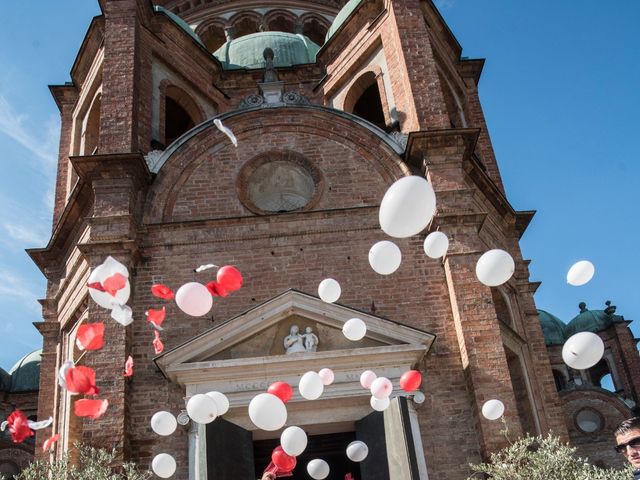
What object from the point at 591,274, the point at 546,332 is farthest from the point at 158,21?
the point at 546,332

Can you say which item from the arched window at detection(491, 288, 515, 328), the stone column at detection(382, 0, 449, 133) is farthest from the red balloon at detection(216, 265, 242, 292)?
the arched window at detection(491, 288, 515, 328)

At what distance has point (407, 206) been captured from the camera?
6.53 meters

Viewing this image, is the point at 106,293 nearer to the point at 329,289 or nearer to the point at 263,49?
the point at 329,289

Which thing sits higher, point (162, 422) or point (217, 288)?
point (217, 288)

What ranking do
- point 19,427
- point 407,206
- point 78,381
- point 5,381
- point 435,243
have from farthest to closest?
point 5,381
point 435,243
point 78,381
point 19,427
point 407,206

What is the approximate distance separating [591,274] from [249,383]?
200 inches

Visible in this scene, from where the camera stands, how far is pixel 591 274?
7.83 metres

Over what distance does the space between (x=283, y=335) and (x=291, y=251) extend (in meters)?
1.66

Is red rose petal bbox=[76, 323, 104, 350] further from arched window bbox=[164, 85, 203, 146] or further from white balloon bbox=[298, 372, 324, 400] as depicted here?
arched window bbox=[164, 85, 203, 146]

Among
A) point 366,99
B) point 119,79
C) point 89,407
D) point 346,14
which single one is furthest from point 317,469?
point 346,14

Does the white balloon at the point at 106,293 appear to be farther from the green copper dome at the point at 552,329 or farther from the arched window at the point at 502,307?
the green copper dome at the point at 552,329

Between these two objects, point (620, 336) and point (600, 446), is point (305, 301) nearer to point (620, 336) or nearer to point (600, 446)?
point (600, 446)

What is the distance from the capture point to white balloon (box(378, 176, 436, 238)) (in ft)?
21.4

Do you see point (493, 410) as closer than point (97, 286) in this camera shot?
No
